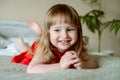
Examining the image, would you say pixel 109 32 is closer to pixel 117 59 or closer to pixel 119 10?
pixel 119 10

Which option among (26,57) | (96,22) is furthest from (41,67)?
(96,22)

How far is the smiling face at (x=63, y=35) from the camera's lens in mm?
1094

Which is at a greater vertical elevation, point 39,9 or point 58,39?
point 39,9

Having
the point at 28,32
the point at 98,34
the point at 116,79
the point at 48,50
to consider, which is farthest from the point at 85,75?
the point at 98,34

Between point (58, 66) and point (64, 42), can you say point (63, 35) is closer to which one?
point (64, 42)

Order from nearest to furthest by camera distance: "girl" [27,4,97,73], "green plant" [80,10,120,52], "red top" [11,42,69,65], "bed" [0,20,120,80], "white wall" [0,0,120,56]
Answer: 1. "bed" [0,20,120,80]
2. "girl" [27,4,97,73]
3. "red top" [11,42,69,65]
4. "green plant" [80,10,120,52]
5. "white wall" [0,0,120,56]

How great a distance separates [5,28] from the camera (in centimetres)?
249

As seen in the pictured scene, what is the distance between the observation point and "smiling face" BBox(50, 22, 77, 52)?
109 centimetres

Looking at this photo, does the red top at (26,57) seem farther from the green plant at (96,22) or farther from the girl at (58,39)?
the green plant at (96,22)

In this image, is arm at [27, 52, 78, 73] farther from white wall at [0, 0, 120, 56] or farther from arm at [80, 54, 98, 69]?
white wall at [0, 0, 120, 56]

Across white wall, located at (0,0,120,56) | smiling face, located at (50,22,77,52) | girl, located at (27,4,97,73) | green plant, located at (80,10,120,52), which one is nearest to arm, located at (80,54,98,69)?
girl, located at (27,4,97,73)

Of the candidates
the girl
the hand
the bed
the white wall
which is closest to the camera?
the bed

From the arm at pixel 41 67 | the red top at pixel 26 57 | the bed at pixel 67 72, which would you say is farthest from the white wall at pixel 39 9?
the arm at pixel 41 67

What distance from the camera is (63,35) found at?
3.59 feet
